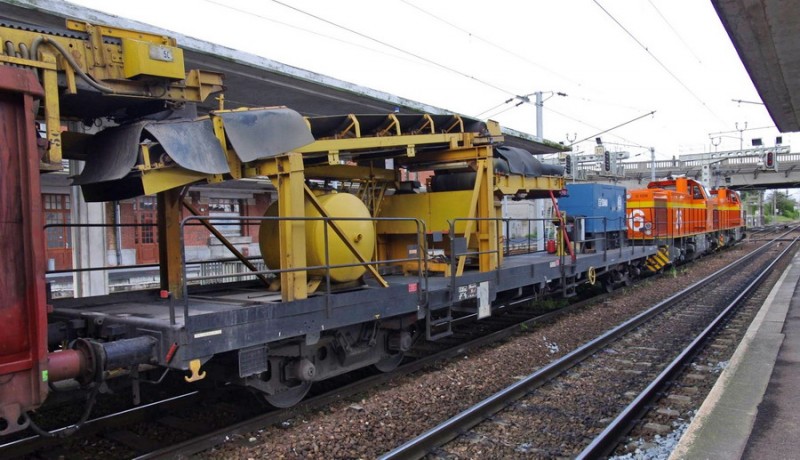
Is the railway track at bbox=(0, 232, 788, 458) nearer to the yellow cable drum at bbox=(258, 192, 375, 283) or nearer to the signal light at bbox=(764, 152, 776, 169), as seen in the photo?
the yellow cable drum at bbox=(258, 192, 375, 283)

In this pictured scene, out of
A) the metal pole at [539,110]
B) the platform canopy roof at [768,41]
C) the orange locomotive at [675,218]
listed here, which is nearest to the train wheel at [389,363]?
the platform canopy roof at [768,41]

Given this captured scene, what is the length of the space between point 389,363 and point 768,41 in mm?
6496

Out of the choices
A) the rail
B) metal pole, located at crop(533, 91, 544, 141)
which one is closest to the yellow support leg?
the rail

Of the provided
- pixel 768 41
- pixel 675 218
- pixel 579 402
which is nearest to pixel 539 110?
pixel 675 218

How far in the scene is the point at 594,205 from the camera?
47.5ft

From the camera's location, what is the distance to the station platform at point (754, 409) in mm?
4438

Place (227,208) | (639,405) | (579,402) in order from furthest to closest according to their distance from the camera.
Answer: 1. (227,208)
2. (579,402)
3. (639,405)

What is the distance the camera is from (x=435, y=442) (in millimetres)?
5141

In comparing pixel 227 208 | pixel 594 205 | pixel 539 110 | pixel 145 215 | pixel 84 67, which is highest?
pixel 539 110

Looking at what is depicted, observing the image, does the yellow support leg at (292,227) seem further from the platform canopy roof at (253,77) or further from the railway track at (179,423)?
the platform canopy roof at (253,77)

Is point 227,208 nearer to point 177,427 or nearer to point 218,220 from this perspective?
point 218,220

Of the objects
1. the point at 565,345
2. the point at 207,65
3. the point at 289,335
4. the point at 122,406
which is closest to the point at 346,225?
the point at 289,335

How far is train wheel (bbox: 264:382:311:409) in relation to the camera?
5727 mm

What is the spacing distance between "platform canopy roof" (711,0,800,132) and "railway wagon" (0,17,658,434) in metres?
3.34
